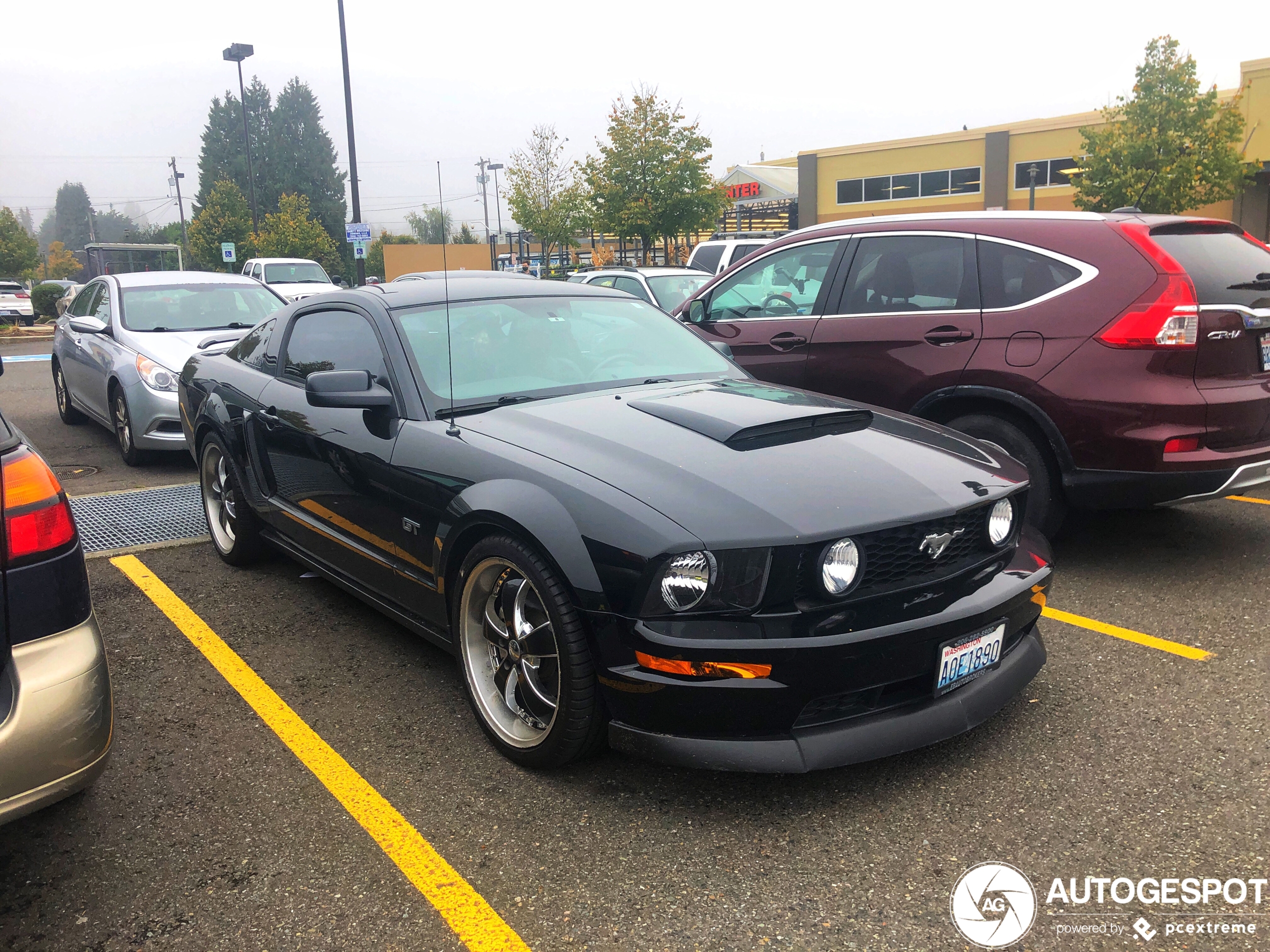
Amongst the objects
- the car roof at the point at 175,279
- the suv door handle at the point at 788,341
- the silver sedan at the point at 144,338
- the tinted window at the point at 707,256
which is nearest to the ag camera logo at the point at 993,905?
the suv door handle at the point at 788,341

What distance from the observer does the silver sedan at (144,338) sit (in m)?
7.55

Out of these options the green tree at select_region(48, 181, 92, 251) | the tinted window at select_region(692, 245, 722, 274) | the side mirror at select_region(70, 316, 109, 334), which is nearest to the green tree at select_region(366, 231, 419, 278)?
the tinted window at select_region(692, 245, 722, 274)

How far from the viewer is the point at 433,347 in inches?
152

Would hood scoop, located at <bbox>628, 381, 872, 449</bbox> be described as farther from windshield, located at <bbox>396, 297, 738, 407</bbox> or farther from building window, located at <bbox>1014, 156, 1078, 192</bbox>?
building window, located at <bbox>1014, 156, 1078, 192</bbox>

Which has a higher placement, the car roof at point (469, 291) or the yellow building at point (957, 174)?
the yellow building at point (957, 174)

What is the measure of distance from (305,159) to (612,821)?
9864 centimetres

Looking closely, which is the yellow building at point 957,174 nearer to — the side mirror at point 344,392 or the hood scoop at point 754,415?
the hood scoop at point 754,415

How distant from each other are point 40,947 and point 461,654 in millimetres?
1374

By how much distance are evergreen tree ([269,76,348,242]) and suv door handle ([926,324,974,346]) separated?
91472 millimetres

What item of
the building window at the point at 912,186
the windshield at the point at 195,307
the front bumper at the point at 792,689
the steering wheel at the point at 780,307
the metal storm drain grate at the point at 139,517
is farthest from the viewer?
the building window at the point at 912,186

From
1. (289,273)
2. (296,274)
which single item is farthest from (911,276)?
(296,274)

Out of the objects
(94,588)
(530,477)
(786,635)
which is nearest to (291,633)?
(94,588)

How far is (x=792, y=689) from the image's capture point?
8.50 ft

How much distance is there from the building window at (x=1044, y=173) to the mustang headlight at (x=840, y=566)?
39.4 metres
